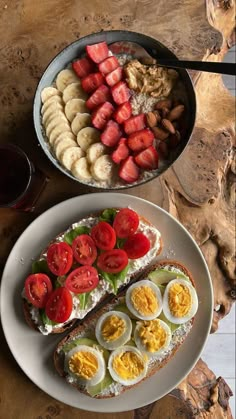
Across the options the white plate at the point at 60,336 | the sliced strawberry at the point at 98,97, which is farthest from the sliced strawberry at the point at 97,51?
the white plate at the point at 60,336

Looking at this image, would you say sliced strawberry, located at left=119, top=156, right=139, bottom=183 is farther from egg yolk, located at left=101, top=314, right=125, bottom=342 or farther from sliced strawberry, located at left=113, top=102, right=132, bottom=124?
egg yolk, located at left=101, top=314, right=125, bottom=342

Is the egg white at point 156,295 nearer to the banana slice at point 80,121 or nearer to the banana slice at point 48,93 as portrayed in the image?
the banana slice at point 80,121

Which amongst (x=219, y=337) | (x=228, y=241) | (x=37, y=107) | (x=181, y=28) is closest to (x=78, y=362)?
(x=228, y=241)

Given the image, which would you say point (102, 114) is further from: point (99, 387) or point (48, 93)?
point (99, 387)

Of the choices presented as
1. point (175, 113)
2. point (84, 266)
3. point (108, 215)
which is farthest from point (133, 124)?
point (84, 266)

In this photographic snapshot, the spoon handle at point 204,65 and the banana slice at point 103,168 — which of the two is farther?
the banana slice at point 103,168

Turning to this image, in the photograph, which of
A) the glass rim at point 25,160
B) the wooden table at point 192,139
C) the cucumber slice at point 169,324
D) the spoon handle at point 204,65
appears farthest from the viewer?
the wooden table at point 192,139
